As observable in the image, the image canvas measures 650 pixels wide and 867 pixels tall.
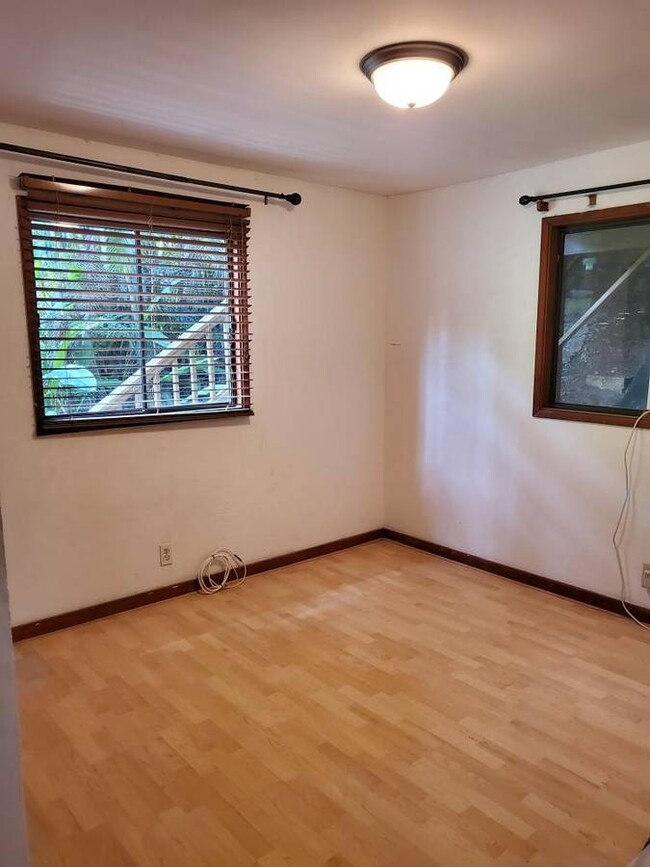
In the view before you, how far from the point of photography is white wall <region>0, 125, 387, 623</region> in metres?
2.90

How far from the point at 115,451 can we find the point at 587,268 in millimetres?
2620

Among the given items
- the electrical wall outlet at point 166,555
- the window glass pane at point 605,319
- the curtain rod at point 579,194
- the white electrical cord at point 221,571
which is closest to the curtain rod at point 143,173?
the curtain rod at point 579,194

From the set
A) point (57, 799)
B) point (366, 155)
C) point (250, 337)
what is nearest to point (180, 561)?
point (250, 337)

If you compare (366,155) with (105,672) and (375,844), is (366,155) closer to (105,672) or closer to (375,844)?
(105,672)

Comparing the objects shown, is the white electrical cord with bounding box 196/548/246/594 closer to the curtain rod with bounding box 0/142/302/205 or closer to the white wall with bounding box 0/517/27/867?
the curtain rod with bounding box 0/142/302/205

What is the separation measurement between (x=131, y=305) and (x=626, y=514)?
2705 mm

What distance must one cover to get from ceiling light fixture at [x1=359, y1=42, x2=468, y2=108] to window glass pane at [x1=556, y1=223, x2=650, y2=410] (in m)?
1.49

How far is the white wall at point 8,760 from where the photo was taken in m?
0.93

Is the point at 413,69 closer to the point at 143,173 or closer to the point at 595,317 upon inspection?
the point at 143,173

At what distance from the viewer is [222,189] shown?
3.38 m

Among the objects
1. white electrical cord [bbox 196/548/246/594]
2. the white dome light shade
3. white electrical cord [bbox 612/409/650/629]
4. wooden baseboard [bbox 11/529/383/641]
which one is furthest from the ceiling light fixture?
wooden baseboard [bbox 11/529/383/641]

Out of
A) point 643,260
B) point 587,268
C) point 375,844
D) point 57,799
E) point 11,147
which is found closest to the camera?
point 375,844

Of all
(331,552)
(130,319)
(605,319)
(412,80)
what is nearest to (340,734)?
(331,552)

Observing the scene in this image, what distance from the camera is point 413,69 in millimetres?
2031
